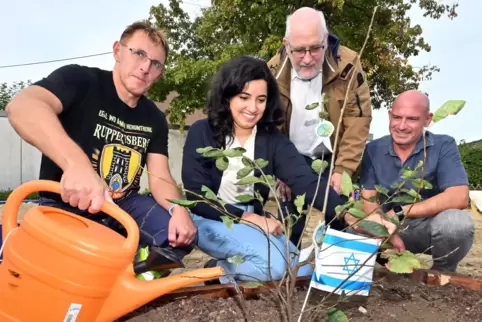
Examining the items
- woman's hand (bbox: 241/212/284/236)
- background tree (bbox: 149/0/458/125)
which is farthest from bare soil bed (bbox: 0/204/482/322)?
background tree (bbox: 149/0/458/125)

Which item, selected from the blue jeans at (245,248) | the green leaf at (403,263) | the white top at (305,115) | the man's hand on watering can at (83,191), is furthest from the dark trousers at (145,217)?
the green leaf at (403,263)

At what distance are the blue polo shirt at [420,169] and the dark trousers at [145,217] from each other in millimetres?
1090

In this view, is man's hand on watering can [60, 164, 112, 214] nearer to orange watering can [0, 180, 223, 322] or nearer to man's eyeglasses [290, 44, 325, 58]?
orange watering can [0, 180, 223, 322]

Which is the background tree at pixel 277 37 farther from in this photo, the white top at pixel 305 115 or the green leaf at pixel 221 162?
the green leaf at pixel 221 162

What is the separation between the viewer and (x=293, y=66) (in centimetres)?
261

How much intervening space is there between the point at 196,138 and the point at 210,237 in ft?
1.54

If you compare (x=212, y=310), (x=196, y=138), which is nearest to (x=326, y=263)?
(x=212, y=310)

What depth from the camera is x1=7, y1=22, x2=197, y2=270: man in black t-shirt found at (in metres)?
1.92

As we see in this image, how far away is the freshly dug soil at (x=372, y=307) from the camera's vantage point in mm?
1429

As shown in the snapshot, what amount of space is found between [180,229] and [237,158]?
1.56 feet

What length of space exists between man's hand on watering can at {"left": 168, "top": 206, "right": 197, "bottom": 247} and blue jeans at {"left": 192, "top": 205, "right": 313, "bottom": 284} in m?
0.16

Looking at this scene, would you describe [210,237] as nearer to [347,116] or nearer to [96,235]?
[96,235]

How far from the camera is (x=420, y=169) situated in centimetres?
240

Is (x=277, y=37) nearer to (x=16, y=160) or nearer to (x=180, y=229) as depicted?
(x=16, y=160)
